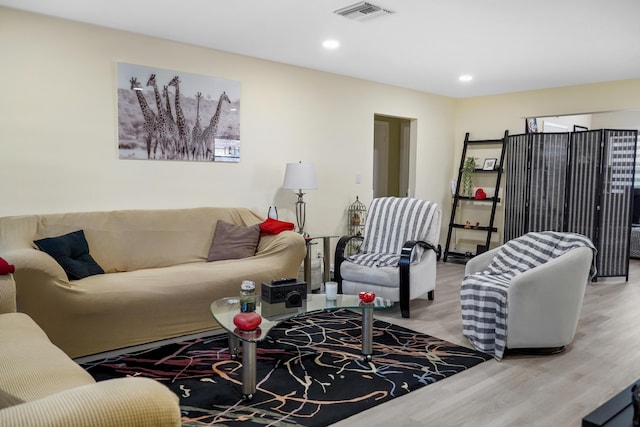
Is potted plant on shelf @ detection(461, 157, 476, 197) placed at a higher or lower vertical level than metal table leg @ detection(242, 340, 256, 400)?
higher

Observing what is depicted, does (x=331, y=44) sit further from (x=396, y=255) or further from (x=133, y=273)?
(x=133, y=273)

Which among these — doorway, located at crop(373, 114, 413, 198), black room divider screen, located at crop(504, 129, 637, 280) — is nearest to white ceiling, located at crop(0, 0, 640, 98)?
black room divider screen, located at crop(504, 129, 637, 280)

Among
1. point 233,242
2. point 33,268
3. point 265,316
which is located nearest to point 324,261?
point 233,242

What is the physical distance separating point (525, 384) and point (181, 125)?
3.40 metres

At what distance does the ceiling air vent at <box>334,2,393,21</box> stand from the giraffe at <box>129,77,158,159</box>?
182cm

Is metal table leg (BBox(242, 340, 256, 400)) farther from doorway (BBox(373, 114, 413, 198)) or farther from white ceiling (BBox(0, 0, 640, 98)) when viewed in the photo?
doorway (BBox(373, 114, 413, 198))

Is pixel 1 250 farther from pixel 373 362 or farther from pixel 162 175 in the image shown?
pixel 373 362

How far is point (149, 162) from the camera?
4.17 metres

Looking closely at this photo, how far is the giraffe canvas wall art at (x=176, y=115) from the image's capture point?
4.00 m

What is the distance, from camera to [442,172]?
22.9ft

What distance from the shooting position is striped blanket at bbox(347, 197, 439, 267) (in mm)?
4387

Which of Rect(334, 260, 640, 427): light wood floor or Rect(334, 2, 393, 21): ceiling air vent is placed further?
Rect(334, 2, 393, 21): ceiling air vent

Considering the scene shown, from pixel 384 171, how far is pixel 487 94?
1.81 metres

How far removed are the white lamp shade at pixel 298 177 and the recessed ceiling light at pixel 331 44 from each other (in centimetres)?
114
